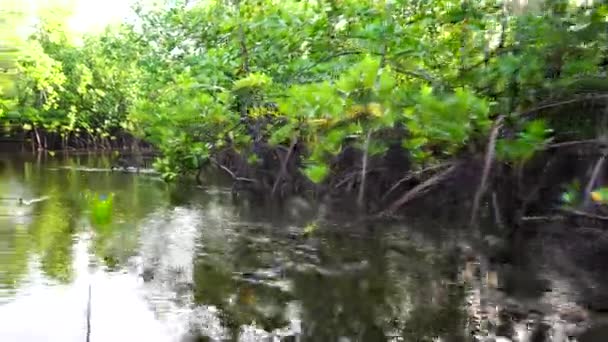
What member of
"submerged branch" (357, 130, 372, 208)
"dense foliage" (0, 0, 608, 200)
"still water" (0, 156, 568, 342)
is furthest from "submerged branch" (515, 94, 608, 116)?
"submerged branch" (357, 130, 372, 208)

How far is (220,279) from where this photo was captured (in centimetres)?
804

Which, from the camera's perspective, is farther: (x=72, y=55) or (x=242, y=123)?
(x=72, y=55)

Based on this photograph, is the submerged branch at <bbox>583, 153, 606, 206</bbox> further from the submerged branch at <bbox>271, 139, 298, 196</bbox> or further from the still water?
the submerged branch at <bbox>271, 139, 298, 196</bbox>

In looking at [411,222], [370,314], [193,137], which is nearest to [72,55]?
[193,137]

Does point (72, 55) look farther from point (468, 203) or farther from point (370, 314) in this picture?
point (370, 314)

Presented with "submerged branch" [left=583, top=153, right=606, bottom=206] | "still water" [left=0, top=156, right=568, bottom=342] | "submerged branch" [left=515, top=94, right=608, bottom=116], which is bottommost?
"still water" [left=0, top=156, right=568, bottom=342]

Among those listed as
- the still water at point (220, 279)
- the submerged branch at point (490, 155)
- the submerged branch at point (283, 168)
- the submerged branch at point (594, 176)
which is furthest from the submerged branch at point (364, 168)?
the submerged branch at point (594, 176)

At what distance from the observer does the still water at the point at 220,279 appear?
6.20 m

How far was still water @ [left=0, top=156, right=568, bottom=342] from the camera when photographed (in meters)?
6.20

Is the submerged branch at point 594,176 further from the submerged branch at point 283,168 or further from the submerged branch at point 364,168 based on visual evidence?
the submerged branch at point 283,168

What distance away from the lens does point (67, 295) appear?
7223mm

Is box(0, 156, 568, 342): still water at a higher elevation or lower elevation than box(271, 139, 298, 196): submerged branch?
lower

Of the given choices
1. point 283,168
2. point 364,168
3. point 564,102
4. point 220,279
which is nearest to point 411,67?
point 564,102

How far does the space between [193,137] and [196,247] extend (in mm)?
7102
